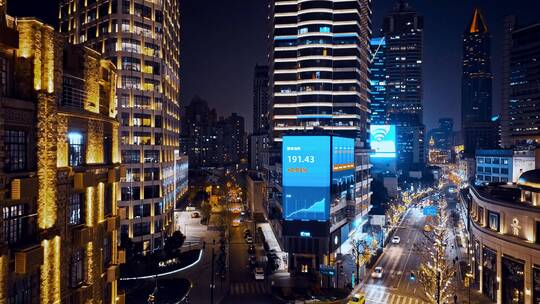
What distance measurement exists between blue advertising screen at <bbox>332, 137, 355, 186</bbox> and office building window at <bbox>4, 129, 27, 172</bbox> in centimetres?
4916

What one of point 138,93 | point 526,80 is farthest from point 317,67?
point 526,80

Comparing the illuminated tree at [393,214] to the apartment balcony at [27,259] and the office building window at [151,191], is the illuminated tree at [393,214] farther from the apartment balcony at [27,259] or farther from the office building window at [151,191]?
the apartment balcony at [27,259]

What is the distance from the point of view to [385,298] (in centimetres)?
4859

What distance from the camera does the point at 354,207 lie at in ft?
252

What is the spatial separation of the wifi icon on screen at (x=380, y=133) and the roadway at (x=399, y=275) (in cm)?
6990

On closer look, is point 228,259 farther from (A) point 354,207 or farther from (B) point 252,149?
(B) point 252,149

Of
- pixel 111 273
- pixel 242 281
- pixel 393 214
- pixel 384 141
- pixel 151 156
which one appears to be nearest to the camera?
pixel 111 273

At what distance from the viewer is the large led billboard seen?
161000mm

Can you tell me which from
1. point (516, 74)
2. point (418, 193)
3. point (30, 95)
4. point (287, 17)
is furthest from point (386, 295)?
point (516, 74)

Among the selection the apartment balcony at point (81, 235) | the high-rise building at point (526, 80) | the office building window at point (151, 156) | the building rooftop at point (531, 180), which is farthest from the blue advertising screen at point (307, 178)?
the high-rise building at point (526, 80)

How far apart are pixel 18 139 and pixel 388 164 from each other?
156m

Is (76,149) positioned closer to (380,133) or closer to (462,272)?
(462,272)

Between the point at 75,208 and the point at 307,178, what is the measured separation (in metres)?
43.5

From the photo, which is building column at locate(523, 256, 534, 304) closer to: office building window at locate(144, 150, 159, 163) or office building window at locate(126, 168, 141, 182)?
office building window at locate(126, 168, 141, 182)
